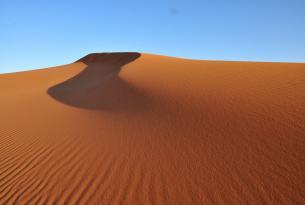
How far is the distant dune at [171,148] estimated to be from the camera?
3271 millimetres

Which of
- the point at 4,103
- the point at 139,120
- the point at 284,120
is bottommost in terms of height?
the point at 4,103

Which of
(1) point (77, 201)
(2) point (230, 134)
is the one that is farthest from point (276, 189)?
(1) point (77, 201)

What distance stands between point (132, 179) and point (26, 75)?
2316cm

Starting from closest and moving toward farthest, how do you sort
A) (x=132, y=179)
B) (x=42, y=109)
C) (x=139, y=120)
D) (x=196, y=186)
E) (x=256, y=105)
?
(x=196, y=186) < (x=132, y=179) < (x=256, y=105) < (x=139, y=120) < (x=42, y=109)

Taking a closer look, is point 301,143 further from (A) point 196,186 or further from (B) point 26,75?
(B) point 26,75

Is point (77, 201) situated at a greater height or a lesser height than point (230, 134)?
Result: lesser

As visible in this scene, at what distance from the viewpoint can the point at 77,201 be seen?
11.1ft

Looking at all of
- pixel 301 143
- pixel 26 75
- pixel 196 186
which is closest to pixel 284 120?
pixel 301 143

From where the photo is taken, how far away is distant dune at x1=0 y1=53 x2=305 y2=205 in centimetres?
327

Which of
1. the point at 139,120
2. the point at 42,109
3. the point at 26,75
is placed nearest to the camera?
the point at 139,120

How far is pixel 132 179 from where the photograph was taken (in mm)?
3693

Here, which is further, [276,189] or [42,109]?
[42,109]

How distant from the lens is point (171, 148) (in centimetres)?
444

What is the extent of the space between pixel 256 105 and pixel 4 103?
35.4ft
